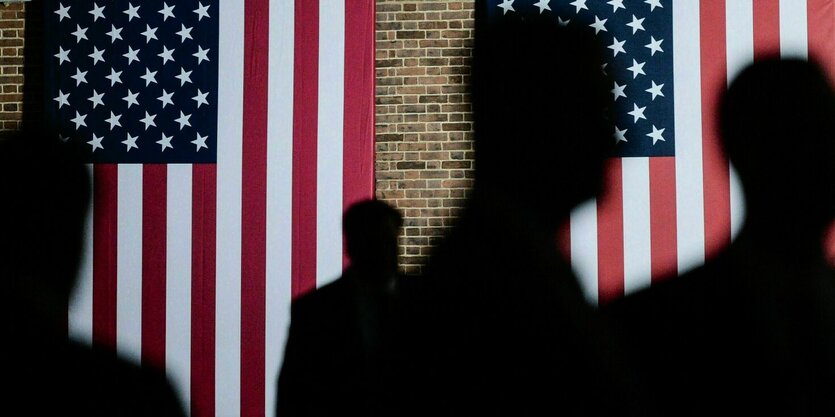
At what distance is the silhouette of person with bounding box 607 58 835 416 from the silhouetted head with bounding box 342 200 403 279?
1.57 m

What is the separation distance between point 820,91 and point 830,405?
6.47 ft

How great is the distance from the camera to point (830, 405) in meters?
3.58

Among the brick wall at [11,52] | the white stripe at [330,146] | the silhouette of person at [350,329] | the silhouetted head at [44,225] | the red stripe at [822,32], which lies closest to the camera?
the silhouette of person at [350,329]

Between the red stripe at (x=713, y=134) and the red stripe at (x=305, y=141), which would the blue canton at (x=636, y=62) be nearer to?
the red stripe at (x=713, y=134)

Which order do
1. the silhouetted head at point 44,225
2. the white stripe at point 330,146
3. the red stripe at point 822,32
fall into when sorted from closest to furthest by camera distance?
the red stripe at point 822,32
the white stripe at point 330,146
the silhouetted head at point 44,225

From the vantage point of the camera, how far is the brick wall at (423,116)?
3955mm

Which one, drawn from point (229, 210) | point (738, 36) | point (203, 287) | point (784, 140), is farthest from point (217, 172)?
point (784, 140)

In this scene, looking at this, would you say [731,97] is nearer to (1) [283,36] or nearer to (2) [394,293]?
(2) [394,293]

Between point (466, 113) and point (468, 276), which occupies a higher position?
point (466, 113)

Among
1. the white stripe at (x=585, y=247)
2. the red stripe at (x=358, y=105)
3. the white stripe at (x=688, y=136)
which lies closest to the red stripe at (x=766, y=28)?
the white stripe at (x=688, y=136)

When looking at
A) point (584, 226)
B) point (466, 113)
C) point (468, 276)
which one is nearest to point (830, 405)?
point (584, 226)

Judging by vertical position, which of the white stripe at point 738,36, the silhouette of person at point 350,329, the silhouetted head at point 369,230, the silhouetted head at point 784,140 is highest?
the white stripe at point 738,36

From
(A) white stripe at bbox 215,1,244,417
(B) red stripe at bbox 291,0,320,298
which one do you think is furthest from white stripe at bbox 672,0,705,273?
(A) white stripe at bbox 215,1,244,417

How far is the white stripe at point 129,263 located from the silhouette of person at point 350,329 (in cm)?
110
